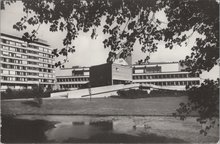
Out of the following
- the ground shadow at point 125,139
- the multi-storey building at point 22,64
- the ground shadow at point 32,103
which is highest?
the multi-storey building at point 22,64

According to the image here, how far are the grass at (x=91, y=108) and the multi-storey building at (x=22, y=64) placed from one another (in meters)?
34.9

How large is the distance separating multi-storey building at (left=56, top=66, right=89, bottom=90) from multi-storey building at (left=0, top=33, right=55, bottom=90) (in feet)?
9.18

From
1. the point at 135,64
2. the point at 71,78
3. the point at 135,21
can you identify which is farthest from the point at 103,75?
the point at 135,21

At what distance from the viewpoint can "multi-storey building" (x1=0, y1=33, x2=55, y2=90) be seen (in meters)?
75.1

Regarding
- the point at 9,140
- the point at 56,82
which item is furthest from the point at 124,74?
the point at 9,140

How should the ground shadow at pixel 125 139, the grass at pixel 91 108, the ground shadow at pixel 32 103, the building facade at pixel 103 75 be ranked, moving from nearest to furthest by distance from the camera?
the ground shadow at pixel 125 139, the grass at pixel 91 108, the ground shadow at pixel 32 103, the building facade at pixel 103 75

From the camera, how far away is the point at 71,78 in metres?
93.4

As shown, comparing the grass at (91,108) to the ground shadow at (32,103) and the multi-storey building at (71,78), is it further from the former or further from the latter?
the multi-storey building at (71,78)

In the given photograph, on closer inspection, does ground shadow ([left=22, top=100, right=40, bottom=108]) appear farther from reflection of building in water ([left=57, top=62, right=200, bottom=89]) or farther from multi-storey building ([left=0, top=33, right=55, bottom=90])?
reflection of building in water ([left=57, top=62, right=200, bottom=89])

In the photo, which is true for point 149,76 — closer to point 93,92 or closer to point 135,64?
point 93,92

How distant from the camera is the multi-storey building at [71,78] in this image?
92.6 metres

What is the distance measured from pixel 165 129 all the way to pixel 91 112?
14186 millimetres

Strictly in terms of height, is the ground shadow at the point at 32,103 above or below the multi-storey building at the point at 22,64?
below

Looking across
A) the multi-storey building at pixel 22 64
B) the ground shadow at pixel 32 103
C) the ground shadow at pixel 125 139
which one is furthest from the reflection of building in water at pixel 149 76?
the ground shadow at pixel 125 139
